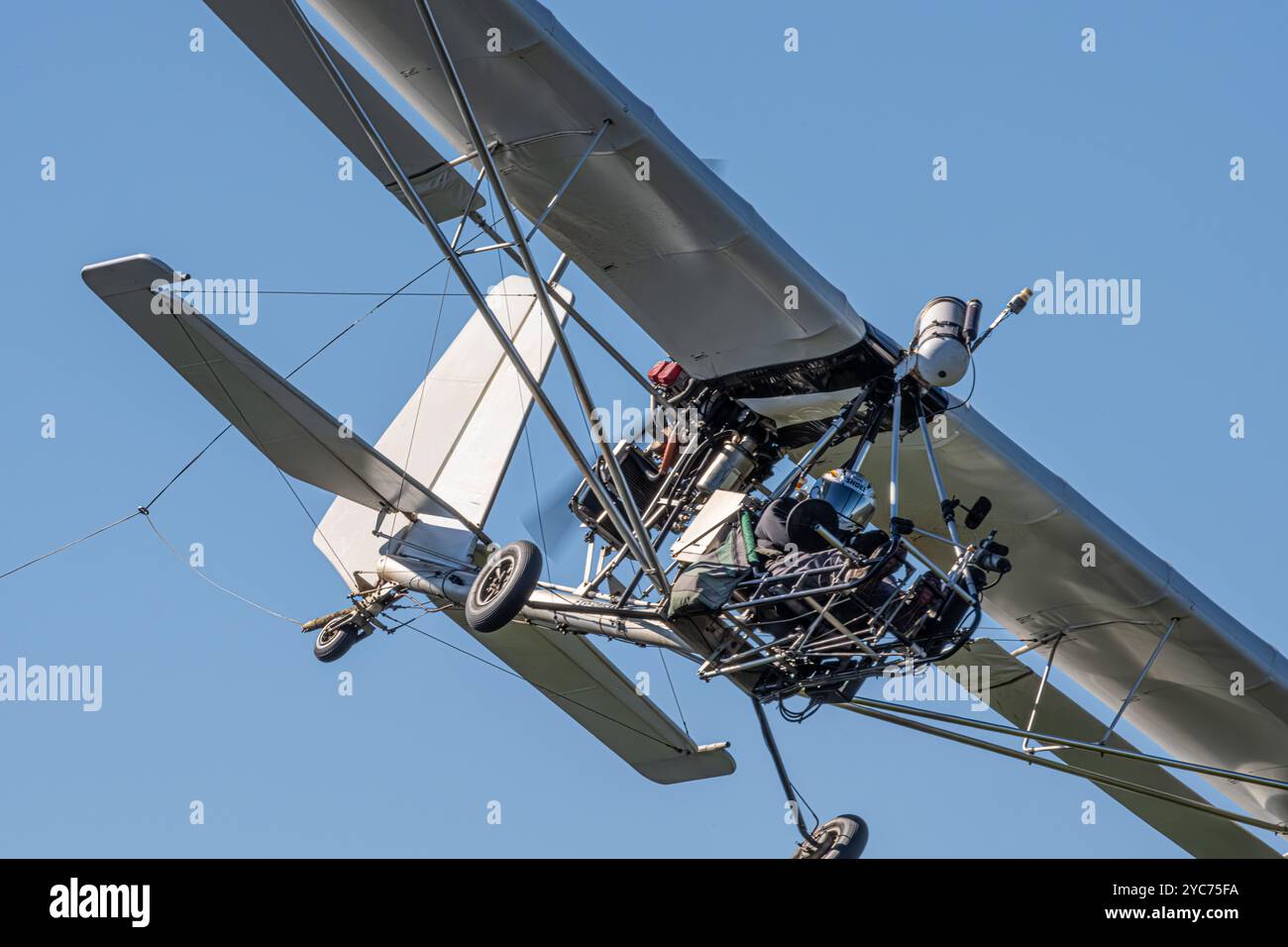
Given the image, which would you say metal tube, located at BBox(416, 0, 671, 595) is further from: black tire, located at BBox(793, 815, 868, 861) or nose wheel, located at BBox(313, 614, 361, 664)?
nose wheel, located at BBox(313, 614, 361, 664)

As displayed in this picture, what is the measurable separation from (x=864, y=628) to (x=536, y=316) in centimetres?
528

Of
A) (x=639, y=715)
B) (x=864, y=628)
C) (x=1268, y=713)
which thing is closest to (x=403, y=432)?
(x=639, y=715)

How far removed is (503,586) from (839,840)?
3.87 metres

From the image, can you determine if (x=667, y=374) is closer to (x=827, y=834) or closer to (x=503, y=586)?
(x=503, y=586)

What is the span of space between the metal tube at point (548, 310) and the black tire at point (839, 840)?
306cm

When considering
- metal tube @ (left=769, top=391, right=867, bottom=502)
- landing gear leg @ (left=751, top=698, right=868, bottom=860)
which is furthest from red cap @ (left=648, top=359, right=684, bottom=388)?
landing gear leg @ (left=751, top=698, right=868, bottom=860)

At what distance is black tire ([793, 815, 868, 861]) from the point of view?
50.1 feet

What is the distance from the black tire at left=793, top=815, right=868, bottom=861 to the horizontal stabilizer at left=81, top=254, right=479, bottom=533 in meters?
4.06

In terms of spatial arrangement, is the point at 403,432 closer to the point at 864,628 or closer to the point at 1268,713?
the point at 864,628

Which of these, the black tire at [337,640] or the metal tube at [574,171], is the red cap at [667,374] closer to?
the metal tube at [574,171]

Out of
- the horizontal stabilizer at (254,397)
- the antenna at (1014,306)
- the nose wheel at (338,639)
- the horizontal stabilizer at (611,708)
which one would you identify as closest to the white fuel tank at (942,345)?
the antenna at (1014,306)

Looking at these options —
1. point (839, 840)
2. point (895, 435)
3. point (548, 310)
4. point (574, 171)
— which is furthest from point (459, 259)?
point (839, 840)

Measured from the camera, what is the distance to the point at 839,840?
1538 cm

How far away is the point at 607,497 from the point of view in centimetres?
1320
